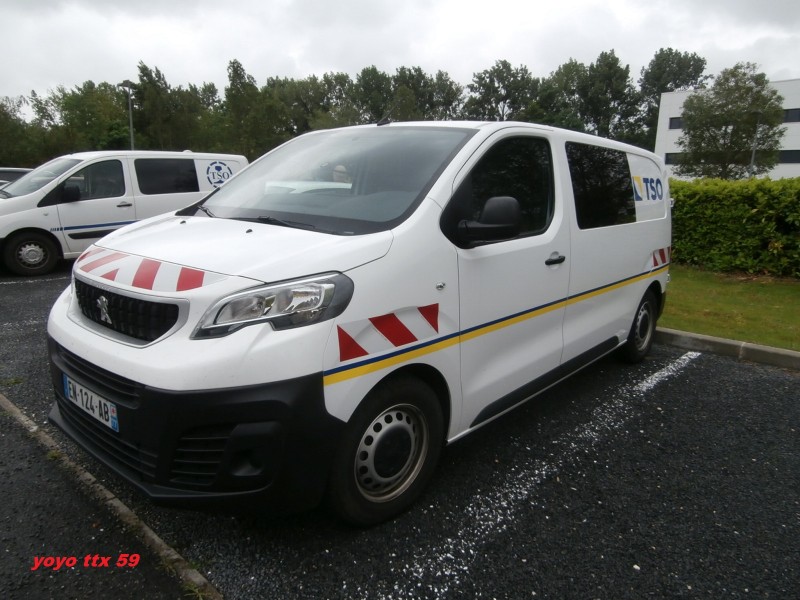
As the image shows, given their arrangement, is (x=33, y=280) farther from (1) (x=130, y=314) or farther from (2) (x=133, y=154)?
(1) (x=130, y=314)

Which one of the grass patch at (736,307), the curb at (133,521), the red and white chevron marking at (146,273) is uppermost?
the red and white chevron marking at (146,273)

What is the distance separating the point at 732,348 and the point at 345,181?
4.23 metres

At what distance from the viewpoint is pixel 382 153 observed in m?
2.90

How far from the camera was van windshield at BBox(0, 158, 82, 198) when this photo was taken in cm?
780

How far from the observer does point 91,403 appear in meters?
2.15

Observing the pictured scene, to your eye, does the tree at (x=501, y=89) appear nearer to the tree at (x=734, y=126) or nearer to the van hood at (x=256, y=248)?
the tree at (x=734, y=126)

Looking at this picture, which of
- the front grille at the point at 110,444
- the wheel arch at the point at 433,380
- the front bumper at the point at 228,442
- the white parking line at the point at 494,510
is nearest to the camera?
the front bumper at the point at 228,442

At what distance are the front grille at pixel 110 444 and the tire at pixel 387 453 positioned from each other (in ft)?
2.21

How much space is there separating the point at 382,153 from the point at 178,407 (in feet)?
5.58

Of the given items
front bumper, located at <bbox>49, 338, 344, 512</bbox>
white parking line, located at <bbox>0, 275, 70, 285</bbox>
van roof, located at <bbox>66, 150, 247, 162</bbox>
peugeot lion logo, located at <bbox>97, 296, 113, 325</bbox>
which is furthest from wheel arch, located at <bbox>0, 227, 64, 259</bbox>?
front bumper, located at <bbox>49, 338, 344, 512</bbox>

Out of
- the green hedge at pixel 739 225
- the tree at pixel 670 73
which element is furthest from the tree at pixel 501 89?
the green hedge at pixel 739 225

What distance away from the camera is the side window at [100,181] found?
785 cm

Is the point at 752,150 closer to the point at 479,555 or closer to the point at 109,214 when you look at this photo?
the point at 109,214

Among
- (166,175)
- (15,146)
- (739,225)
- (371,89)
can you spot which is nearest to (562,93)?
(371,89)
